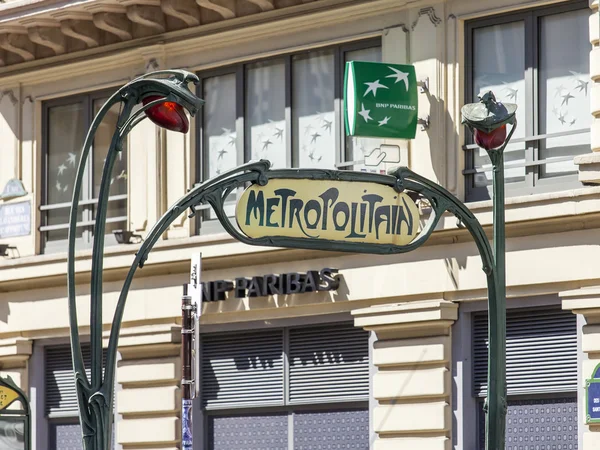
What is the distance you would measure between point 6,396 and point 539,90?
747 cm

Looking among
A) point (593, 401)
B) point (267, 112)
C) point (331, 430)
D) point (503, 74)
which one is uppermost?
point (267, 112)

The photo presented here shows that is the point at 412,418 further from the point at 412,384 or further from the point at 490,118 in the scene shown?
the point at 490,118

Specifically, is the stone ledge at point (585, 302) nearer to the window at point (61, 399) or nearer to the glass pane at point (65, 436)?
the window at point (61, 399)

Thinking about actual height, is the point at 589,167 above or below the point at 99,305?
above

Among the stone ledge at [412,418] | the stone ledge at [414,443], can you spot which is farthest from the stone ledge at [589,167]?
the stone ledge at [414,443]

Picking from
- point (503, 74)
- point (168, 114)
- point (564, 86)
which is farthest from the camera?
point (503, 74)

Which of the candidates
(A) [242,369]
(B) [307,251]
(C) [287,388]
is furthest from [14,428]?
(B) [307,251]

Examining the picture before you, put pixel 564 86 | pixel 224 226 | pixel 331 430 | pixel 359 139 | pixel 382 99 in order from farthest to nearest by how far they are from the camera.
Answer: pixel 331 430
pixel 359 139
pixel 382 99
pixel 564 86
pixel 224 226

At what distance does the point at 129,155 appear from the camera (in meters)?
23.2

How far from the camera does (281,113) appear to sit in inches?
858

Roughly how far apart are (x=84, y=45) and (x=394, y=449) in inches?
330

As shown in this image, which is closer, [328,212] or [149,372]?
[328,212]

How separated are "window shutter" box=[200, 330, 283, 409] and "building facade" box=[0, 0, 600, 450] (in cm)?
3

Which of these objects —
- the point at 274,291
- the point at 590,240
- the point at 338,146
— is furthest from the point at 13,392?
the point at 590,240
